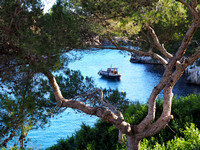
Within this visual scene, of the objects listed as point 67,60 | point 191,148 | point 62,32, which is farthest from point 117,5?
point 191,148

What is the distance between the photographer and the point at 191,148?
523cm

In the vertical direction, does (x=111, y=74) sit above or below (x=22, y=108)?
below

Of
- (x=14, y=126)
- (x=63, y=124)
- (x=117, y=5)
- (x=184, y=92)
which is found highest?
(x=117, y=5)

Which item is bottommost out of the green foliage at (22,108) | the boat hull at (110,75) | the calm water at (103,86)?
the calm water at (103,86)

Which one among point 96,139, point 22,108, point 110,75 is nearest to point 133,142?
point 22,108

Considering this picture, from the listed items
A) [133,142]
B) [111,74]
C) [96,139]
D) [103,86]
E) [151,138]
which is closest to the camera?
[133,142]

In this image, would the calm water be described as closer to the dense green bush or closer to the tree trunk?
the dense green bush

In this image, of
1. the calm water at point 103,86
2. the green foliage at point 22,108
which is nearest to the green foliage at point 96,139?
the calm water at point 103,86

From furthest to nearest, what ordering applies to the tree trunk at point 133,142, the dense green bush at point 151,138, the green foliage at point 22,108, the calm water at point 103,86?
the calm water at point 103,86 < the dense green bush at point 151,138 < the green foliage at point 22,108 < the tree trunk at point 133,142

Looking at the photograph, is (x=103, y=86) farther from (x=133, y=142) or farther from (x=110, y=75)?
(x=133, y=142)

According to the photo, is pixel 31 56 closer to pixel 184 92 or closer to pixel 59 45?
pixel 59 45

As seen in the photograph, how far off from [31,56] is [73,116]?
56.4 feet

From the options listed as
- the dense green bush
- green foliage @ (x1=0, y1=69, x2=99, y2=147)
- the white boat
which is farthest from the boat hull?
green foliage @ (x1=0, y1=69, x2=99, y2=147)

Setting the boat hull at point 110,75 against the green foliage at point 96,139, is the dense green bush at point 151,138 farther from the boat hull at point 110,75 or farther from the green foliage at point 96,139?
the boat hull at point 110,75
